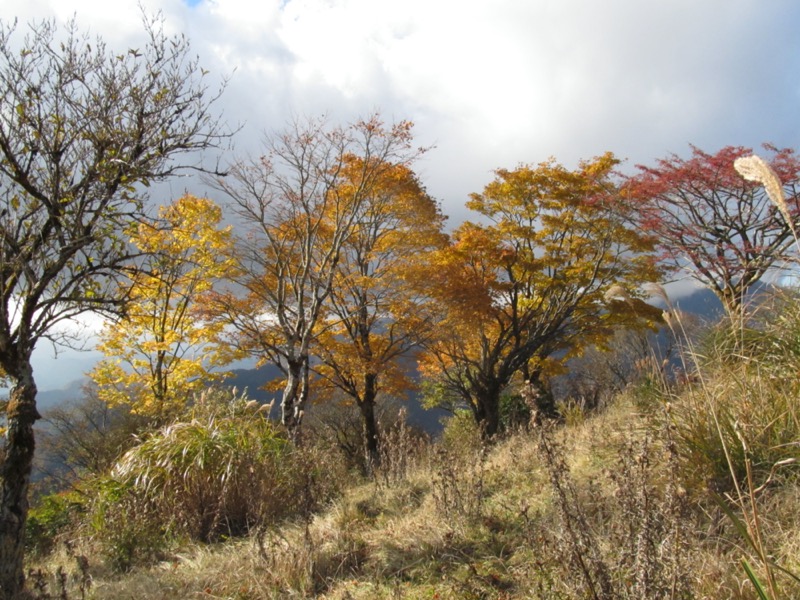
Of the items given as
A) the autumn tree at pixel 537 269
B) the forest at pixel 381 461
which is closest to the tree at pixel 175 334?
the forest at pixel 381 461

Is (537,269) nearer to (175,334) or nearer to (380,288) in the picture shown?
(380,288)

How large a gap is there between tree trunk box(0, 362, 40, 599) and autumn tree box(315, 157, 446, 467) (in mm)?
9758

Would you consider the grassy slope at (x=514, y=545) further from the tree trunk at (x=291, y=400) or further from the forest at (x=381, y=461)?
the tree trunk at (x=291, y=400)

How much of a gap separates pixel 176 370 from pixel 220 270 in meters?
2.88

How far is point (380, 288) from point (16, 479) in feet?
35.0

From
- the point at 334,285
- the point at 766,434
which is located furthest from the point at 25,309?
the point at 334,285

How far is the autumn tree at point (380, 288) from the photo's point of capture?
46.7 ft

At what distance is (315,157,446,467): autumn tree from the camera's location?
14234 millimetres

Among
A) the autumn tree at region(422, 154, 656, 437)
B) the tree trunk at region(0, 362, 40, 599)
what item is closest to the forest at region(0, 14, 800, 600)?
the tree trunk at region(0, 362, 40, 599)

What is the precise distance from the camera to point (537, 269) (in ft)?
53.0

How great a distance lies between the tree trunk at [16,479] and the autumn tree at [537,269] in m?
11.2

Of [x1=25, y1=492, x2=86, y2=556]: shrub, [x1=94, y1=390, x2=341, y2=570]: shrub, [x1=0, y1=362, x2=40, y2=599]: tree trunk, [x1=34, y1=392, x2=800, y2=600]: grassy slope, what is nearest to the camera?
[x1=34, y1=392, x2=800, y2=600]: grassy slope

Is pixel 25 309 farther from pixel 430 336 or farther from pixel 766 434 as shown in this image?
pixel 430 336

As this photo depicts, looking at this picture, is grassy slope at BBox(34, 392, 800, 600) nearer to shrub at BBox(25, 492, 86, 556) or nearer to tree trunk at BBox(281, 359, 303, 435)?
shrub at BBox(25, 492, 86, 556)
